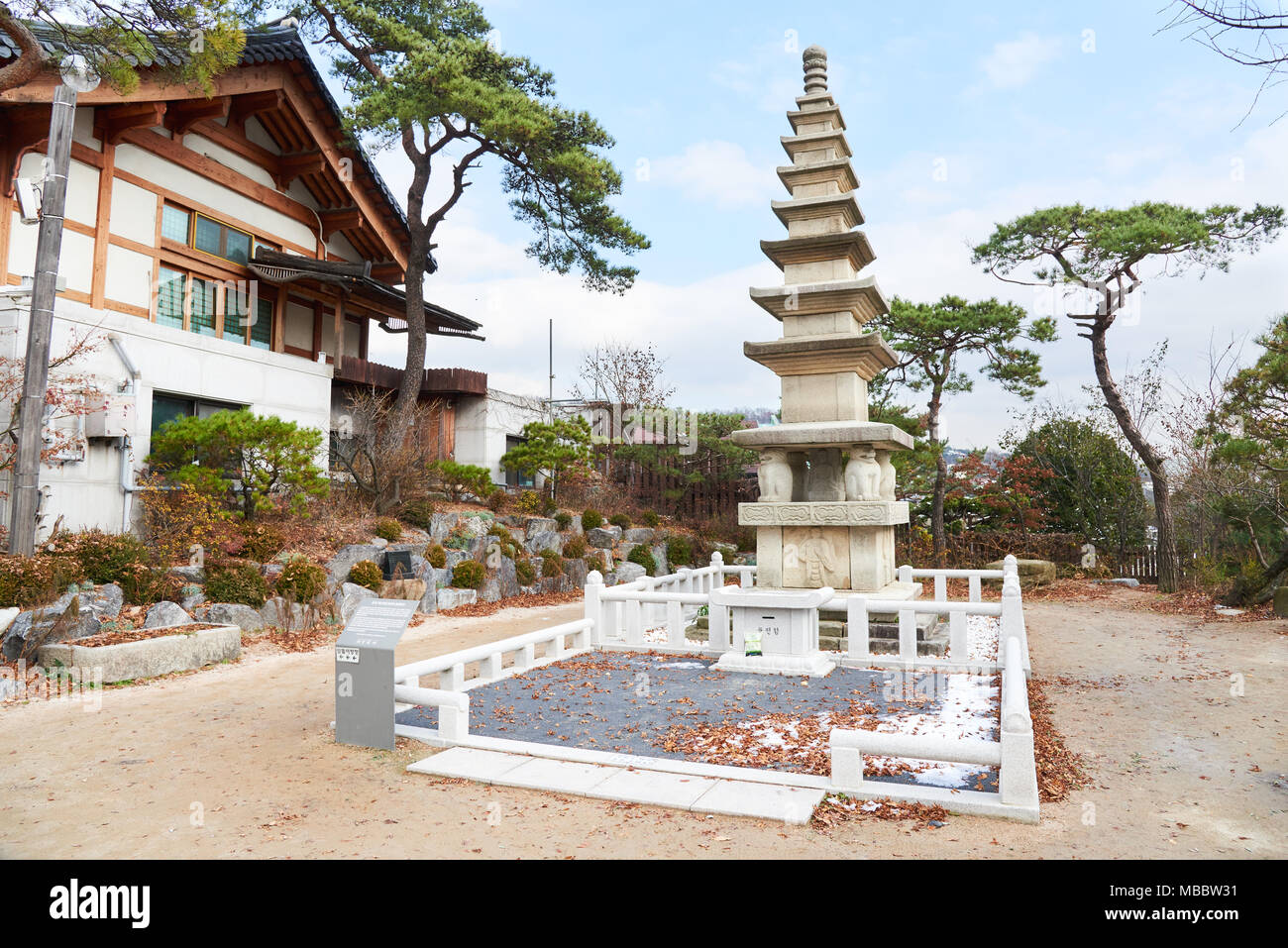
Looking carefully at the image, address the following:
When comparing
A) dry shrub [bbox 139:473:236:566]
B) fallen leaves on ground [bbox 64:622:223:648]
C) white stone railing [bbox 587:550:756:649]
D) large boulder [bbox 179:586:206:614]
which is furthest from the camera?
dry shrub [bbox 139:473:236:566]

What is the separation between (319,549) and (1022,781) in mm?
12266

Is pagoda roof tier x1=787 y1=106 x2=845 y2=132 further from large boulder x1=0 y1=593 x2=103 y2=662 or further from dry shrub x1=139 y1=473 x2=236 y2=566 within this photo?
large boulder x1=0 y1=593 x2=103 y2=662

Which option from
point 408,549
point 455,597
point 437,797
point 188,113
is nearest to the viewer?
point 437,797

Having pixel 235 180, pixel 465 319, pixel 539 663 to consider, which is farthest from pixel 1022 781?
pixel 465 319

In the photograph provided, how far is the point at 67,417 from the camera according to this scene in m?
12.6

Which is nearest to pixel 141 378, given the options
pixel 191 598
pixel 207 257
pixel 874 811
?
pixel 207 257

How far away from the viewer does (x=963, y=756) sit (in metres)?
5.23

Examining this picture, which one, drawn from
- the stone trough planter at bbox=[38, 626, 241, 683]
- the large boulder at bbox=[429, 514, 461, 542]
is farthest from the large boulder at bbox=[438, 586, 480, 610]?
the stone trough planter at bbox=[38, 626, 241, 683]

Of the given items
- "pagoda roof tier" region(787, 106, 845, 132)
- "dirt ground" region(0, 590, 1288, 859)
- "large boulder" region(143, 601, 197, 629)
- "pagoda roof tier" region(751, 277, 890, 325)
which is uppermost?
"pagoda roof tier" region(787, 106, 845, 132)

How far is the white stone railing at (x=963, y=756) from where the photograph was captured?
5008mm

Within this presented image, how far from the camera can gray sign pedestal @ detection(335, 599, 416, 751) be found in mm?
6613

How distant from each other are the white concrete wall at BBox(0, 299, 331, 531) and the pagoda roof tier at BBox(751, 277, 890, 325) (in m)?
10.7

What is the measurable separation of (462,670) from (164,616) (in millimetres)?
5223

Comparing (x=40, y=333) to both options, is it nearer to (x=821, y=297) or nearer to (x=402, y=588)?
(x=402, y=588)
